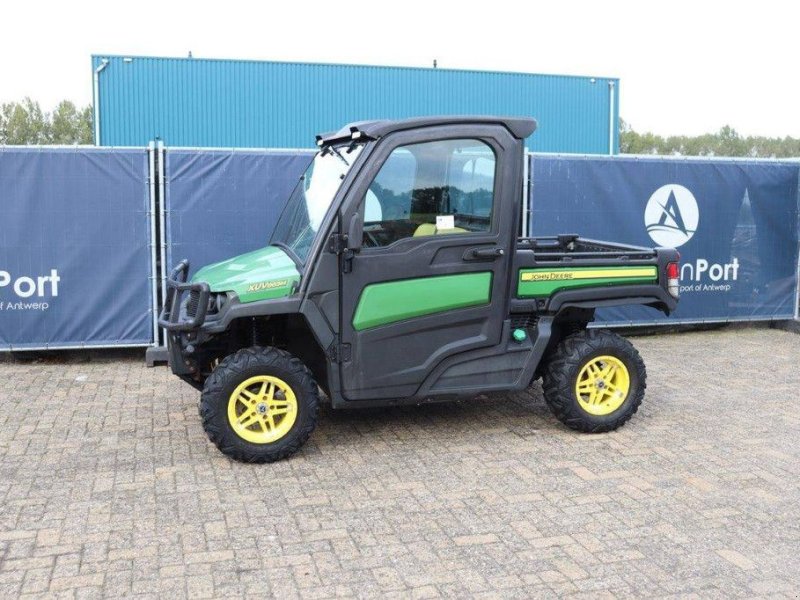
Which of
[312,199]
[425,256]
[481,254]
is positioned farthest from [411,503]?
[312,199]

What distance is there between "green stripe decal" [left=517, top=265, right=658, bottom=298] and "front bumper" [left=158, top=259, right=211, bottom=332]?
2.20m

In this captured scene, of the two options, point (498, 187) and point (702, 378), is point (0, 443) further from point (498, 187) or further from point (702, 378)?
point (702, 378)

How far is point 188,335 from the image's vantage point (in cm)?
548

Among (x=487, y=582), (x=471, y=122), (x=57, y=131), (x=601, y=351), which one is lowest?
(x=487, y=582)

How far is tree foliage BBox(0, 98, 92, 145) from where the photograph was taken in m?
39.2

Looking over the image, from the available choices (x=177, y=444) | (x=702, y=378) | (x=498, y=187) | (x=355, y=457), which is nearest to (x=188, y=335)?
(x=177, y=444)

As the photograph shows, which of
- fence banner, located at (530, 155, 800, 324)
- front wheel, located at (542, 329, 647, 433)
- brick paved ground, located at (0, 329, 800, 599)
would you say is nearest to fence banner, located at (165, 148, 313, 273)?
brick paved ground, located at (0, 329, 800, 599)

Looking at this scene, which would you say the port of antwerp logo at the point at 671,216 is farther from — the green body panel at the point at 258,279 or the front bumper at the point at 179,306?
the front bumper at the point at 179,306

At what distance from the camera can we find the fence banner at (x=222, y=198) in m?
8.45

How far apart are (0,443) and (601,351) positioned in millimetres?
4357

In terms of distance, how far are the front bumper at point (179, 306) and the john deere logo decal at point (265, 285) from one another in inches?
10.8

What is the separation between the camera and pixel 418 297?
5.54m

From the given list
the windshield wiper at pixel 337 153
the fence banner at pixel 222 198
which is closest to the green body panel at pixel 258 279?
the windshield wiper at pixel 337 153

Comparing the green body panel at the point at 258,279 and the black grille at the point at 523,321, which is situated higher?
the green body panel at the point at 258,279
